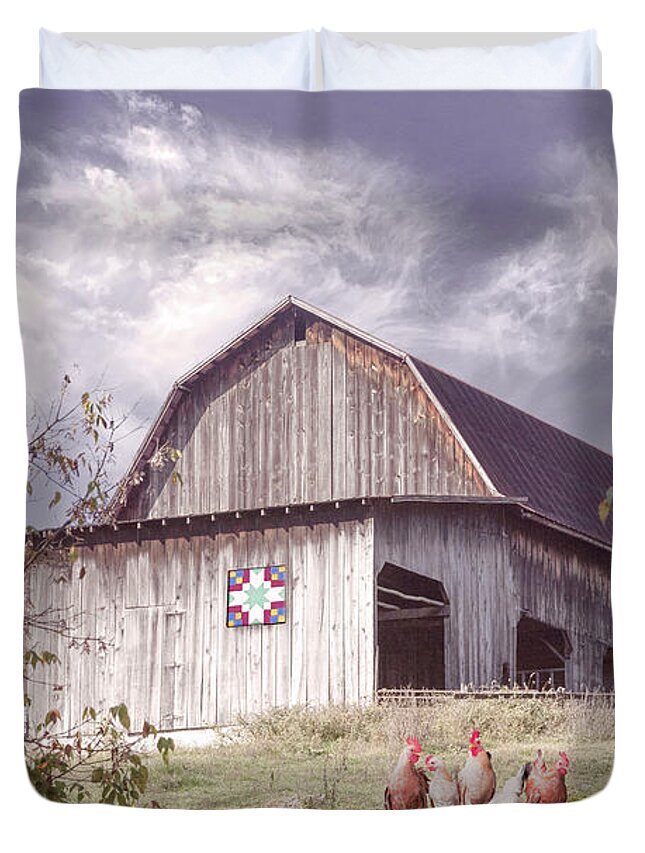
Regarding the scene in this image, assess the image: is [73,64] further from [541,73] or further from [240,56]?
[541,73]

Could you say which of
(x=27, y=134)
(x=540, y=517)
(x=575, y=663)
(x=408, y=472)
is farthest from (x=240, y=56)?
(x=575, y=663)

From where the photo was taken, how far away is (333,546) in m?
7.32

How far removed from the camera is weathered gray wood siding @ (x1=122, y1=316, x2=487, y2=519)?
7.29 m

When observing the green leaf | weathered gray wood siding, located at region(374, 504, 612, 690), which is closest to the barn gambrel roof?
weathered gray wood siding, located at region(374, 504, 612, 690)

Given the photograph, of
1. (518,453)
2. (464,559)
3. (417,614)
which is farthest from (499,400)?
(417,614)

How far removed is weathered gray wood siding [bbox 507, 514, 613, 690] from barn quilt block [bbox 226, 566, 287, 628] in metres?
1.05

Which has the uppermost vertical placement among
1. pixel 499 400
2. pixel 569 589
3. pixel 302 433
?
pixel 499 400

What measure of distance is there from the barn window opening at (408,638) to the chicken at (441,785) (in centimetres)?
35

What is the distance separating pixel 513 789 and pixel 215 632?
1479mm

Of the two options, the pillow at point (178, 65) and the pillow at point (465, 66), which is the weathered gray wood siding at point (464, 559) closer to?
the pillow at point (465, 66)

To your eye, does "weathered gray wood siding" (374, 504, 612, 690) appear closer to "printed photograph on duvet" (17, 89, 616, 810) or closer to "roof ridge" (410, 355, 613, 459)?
"printed photograph on duvet" (17, 89, 616, 810)

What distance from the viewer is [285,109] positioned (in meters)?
7.27

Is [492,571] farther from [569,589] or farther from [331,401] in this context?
[331,401]

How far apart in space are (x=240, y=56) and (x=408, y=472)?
2020 mm
